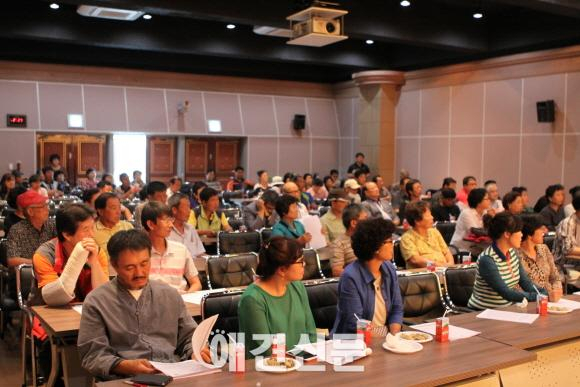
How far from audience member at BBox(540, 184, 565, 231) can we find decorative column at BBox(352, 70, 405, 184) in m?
7.51

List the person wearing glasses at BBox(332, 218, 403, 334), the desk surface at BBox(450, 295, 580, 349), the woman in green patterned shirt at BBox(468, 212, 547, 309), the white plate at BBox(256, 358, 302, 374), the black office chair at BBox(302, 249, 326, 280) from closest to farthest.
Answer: the white plate at BBox(256, 358, 302, 374) → the desk surface at BBox(450, 295, 580, 349) → the person wearing glasses at BBox(332, 218, 403, 334) → the woman in green patterned shirt at BBox(468, 212, 547, 309) → the black office chair at BBox(302, 249, 326, 280)

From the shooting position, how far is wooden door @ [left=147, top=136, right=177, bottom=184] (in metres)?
16.3

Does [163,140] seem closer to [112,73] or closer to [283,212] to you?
[112,73]

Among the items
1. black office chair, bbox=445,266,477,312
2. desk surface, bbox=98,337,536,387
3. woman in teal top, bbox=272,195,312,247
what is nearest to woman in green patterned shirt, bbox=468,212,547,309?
black office chair, bbox=445,266,477,312

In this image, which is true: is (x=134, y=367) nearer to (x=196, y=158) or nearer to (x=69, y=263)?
(x=69, y=263)

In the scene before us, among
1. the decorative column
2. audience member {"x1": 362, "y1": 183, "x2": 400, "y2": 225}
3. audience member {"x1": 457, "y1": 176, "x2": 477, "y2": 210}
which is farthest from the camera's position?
the decorative column

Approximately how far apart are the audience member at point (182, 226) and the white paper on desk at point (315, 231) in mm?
1174

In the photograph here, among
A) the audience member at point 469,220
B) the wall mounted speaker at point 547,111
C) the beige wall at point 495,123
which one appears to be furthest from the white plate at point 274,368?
the wall mounted speaker at point 547,111

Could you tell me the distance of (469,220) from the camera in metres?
7.30

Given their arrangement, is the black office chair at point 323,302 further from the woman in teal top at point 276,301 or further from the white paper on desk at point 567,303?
the white paper on desk at point 567,303

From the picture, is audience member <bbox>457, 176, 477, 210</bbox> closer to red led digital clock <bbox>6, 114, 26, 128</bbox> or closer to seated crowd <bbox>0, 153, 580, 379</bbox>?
seated crowd <bbox>0, 153, 580, 379</bbox>

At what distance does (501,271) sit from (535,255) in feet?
2.39

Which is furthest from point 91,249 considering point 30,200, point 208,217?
point 208,217

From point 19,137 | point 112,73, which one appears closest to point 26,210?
point 19,137
